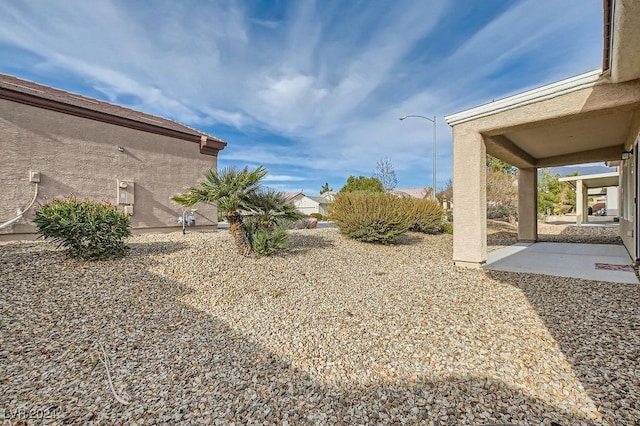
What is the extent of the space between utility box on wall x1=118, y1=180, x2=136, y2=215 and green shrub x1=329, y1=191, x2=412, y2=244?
7.06 m

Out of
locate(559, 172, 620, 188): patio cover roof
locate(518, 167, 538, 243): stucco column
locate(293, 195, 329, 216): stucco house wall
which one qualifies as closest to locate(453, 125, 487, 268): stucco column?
locate(518, 167, 538, 243): stucco column

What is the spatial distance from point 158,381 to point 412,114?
60.3ft

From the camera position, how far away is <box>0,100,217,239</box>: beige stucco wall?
765 cm

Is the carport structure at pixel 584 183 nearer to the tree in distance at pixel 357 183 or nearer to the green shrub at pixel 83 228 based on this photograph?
the tree in distance at pixel 357 183

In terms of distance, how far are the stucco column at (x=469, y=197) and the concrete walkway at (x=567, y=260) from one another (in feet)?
2.03

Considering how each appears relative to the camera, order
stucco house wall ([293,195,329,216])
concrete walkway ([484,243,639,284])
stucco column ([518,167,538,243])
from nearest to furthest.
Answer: concrete walkway ([484,243,639,284])
stucco column ([518,167,538,243])
stucco house wall ([293,195,329,216])

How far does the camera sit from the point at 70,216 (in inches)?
220

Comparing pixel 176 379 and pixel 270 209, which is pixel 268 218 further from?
→ pixel 176 379

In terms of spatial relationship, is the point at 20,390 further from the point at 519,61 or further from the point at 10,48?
the point at 519,61

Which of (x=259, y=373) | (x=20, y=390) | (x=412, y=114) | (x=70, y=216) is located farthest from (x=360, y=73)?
(x=20, y=390)

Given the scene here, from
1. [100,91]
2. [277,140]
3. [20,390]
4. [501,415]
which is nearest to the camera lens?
[501,415]

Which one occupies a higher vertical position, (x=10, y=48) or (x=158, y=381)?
(x=10, y=48)

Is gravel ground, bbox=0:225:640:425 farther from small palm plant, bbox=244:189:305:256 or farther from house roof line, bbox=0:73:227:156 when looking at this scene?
house roof line, bbox=0:73:227:156

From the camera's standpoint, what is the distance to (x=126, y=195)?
31.4 feet
